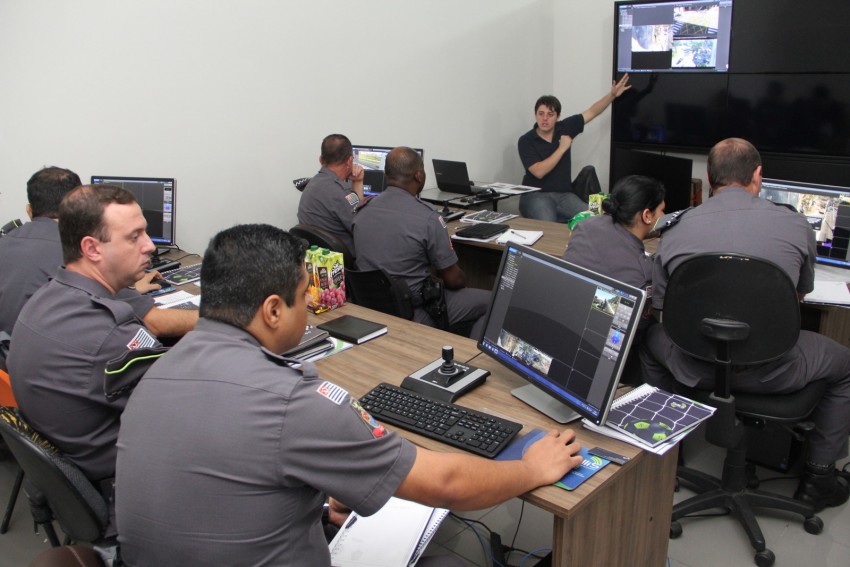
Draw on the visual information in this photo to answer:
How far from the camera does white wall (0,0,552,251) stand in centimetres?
374

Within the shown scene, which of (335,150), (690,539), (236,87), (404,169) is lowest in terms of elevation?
(690,539)

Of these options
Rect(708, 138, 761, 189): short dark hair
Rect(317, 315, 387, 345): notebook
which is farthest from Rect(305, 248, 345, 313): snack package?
Rect(708, 138, 761, 189): short dark hair

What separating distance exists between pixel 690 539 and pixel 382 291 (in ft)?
5.27

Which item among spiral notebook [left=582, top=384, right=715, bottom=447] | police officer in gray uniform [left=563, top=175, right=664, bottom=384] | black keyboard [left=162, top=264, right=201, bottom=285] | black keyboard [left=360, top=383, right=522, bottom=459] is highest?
police officer in gray uniform [left=563, top=175, right=664, bottom=384]

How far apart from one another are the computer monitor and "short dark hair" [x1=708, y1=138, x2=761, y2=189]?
0.43 metres

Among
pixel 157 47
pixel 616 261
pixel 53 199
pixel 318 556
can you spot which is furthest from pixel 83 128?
pixel 318 556

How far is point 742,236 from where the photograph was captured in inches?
96.4

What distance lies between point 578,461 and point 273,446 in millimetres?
762

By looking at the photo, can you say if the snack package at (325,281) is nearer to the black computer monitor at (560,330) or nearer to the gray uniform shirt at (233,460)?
the black computer monitor at (560,330)

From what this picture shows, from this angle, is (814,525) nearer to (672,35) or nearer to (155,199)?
(155,199)

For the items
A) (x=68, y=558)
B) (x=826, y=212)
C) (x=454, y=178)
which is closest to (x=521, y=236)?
(x=454, y=178)

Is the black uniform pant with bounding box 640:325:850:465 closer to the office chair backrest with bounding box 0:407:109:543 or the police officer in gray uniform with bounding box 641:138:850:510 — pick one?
the police officer in gray uniform with bounding box 641:138:850:510

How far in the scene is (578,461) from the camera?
5.35 ft

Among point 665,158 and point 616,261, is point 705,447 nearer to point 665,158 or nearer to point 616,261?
point 616,261
